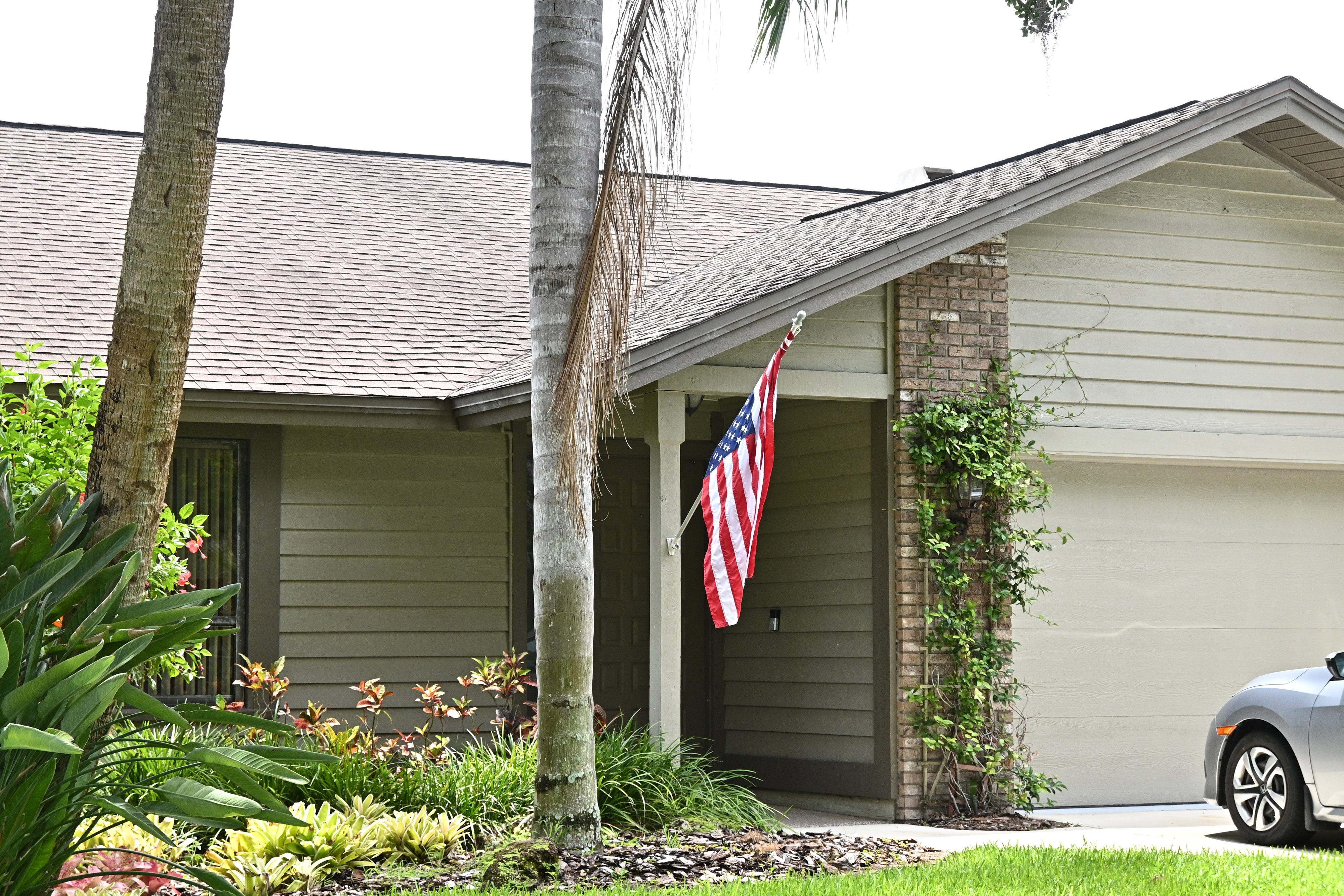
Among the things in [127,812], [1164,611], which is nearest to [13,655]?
[127,812]

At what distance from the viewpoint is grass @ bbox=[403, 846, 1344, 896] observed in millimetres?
6258

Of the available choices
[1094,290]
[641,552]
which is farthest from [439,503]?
[1094,290]

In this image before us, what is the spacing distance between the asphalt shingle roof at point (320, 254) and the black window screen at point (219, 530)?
732 mm

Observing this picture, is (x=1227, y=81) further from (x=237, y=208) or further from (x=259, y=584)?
A: (x=259, y=584)

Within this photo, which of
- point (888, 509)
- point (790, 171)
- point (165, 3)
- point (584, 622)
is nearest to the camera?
point (165, 3)

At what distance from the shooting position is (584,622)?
725cm

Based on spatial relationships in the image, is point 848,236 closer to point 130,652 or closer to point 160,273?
point 160,273

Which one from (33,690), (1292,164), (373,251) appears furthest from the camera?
(373,251)

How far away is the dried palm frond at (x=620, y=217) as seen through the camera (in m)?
7.27

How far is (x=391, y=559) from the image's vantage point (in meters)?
10.5

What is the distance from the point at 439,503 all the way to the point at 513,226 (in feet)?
13.6

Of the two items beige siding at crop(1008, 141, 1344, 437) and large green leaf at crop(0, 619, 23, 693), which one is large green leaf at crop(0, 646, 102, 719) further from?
beige siding at crop(1008, 141, 1344, 437)

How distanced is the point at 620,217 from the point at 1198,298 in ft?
17.4

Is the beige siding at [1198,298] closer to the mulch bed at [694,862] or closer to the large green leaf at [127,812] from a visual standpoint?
the mulch bed at [694,862]
